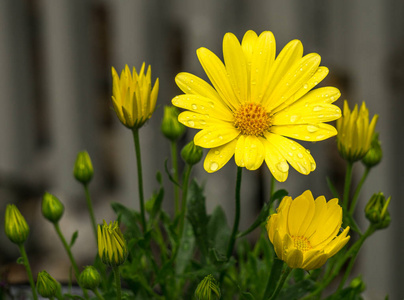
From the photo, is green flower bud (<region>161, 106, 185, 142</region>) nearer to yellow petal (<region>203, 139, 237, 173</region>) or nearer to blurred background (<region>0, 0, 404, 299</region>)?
yellow petal (<region>203, 139, 237, 173</region>)

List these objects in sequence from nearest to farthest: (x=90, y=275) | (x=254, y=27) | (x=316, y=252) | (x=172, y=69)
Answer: (x=316, y=252) → (x=90, y=275) → (x=254, y=27) → (x=172, y=69)

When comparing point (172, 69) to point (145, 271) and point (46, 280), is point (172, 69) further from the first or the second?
point (46, 280)

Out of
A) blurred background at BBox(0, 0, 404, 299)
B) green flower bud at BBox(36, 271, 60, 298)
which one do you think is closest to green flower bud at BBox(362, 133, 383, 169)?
green flower bud at BBox(36, 271, 60, 298)

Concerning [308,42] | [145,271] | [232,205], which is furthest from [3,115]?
[145,271]

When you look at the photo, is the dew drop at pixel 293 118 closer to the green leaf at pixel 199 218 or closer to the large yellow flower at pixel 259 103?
the large yellow flower at pixel 259 103

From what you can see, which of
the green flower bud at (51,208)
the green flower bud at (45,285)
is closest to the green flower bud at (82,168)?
the green flower bud at (51,208)

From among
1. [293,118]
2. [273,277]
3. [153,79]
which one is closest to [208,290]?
[273,277]
